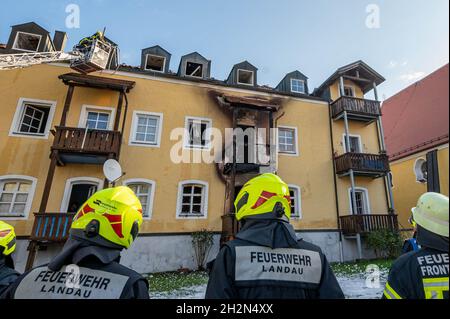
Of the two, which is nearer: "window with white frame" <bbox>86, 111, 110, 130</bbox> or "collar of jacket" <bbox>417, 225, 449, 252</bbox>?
"collar of jacket" <bbox>417, 225, 449, 252</bbox>

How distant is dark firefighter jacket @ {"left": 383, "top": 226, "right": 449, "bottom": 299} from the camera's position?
1.56 meters

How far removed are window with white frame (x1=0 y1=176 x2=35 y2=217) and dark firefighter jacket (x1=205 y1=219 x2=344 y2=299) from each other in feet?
36.0

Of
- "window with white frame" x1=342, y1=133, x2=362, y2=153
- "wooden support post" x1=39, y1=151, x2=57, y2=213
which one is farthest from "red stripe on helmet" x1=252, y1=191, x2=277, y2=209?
"window with white frame" x1=342, y1=133, x2=362, y2=153

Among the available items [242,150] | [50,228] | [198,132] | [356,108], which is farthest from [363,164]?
[50,228]

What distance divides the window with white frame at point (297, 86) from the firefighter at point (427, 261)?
48.1ft

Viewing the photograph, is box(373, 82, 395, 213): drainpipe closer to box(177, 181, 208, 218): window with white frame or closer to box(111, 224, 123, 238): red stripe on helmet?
box(177, 181, 208, 218): window with white frame

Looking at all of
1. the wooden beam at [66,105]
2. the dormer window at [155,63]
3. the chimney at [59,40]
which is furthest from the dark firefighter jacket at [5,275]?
the chimney at [59,40]

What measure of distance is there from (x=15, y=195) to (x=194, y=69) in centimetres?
1033

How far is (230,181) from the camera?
Result: 11.6 meters

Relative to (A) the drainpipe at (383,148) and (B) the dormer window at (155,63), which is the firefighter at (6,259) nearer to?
(B) the dormer window at (155,63)

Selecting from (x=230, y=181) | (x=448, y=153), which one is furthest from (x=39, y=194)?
(x=448, y=153)

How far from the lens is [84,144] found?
9766 millimetres

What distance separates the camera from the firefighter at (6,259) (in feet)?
7.46

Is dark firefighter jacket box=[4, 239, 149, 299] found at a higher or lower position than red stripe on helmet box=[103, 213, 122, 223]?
lower
